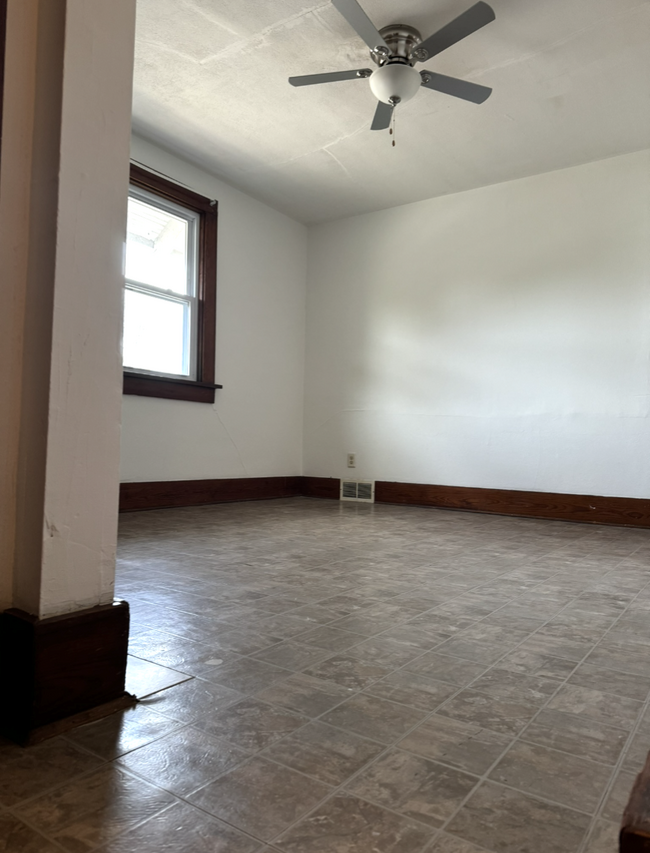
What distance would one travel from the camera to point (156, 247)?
4352mm

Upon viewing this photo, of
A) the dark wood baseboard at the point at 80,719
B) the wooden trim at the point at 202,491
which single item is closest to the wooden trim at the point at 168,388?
the wooden trim at the point at 202,491

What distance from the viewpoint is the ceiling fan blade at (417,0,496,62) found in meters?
2.50

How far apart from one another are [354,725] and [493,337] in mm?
4083

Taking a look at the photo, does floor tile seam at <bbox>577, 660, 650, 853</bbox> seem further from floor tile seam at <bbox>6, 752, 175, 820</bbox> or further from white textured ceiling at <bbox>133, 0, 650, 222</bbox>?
white textured ceiling at <bbox>133, 0, 650, 222</bbox>

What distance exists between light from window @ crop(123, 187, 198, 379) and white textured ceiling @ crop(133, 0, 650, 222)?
0.50 m

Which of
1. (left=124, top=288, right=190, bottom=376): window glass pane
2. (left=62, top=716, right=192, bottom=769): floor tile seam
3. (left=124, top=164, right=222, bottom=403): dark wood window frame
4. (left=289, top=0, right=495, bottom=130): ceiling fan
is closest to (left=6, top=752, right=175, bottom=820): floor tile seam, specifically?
(left=62, top=716, right=192, bottom=769): floor tile seam

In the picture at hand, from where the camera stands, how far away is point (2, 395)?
1.03m

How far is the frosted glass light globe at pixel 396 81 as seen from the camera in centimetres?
299

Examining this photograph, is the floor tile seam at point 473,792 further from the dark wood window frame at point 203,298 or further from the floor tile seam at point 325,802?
the dark wood window frame at point 203,298

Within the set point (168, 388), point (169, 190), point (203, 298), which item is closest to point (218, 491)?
point (168, 388)

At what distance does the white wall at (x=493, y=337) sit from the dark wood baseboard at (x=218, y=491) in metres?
0.19

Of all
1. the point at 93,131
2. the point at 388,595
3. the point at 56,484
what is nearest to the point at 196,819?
the point at 56,484

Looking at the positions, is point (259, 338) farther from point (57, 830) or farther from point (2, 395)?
point (57, 830)

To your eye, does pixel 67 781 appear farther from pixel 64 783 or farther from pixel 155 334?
pixel 155 334
